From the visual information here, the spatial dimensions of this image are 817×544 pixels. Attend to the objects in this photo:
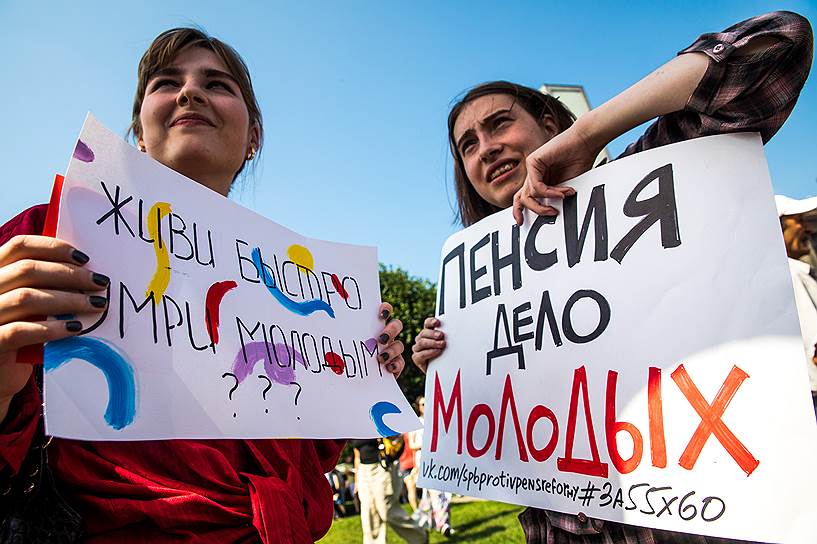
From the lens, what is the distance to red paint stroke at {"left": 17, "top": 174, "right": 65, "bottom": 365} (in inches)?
30.8

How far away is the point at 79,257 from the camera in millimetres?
826

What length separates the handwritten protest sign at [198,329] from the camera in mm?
869

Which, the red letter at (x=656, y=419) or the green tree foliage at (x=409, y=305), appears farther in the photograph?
the green tree foliage at (x=409, y=305)

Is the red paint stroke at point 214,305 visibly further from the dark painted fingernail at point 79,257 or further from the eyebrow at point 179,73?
the eyebrow at point 179,73

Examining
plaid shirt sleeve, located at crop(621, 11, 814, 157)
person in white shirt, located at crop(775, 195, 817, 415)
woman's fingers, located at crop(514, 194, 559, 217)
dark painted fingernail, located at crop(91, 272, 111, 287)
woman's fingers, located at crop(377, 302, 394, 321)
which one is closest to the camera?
dark painted fingernail, located at crop(91, 272, 111, 287)

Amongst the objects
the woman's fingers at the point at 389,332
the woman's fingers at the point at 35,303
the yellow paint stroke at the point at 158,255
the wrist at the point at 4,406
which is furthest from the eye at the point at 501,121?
the wrist at the point at 4,406

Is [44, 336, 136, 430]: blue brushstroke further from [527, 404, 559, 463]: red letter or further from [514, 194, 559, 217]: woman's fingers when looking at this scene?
[514, 194, 559, 217]: woman's fingers

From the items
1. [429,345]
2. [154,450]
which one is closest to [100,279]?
[154,450]

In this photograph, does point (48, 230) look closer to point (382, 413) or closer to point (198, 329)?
point (198, 329)

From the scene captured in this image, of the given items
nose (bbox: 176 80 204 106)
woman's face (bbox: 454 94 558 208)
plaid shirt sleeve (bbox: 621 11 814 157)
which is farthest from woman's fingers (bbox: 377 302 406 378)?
plaid shirt sleeve (bbox: 621 11 814 157)

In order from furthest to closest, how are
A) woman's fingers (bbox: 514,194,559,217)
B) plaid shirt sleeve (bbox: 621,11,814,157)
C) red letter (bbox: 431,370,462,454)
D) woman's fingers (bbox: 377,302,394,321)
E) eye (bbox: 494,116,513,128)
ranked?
eye (bbox: 494,116,513,128)
woman's fingers (bbox: 377,302,394,321)
red letter (bbox: 431,370,462,454)
woman's fingers (bbox: 514,194,559,217)
plaid shirt sleeve (bbox: 621,11,814,157)

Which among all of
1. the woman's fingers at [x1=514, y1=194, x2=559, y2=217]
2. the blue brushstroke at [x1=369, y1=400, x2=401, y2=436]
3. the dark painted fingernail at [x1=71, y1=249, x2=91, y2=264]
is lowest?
the blue brushstroke at [x1=369, y1=400, x2=401, y2=436]

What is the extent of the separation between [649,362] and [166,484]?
3.31 ft

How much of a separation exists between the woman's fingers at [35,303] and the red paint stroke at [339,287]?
730 millimetres
